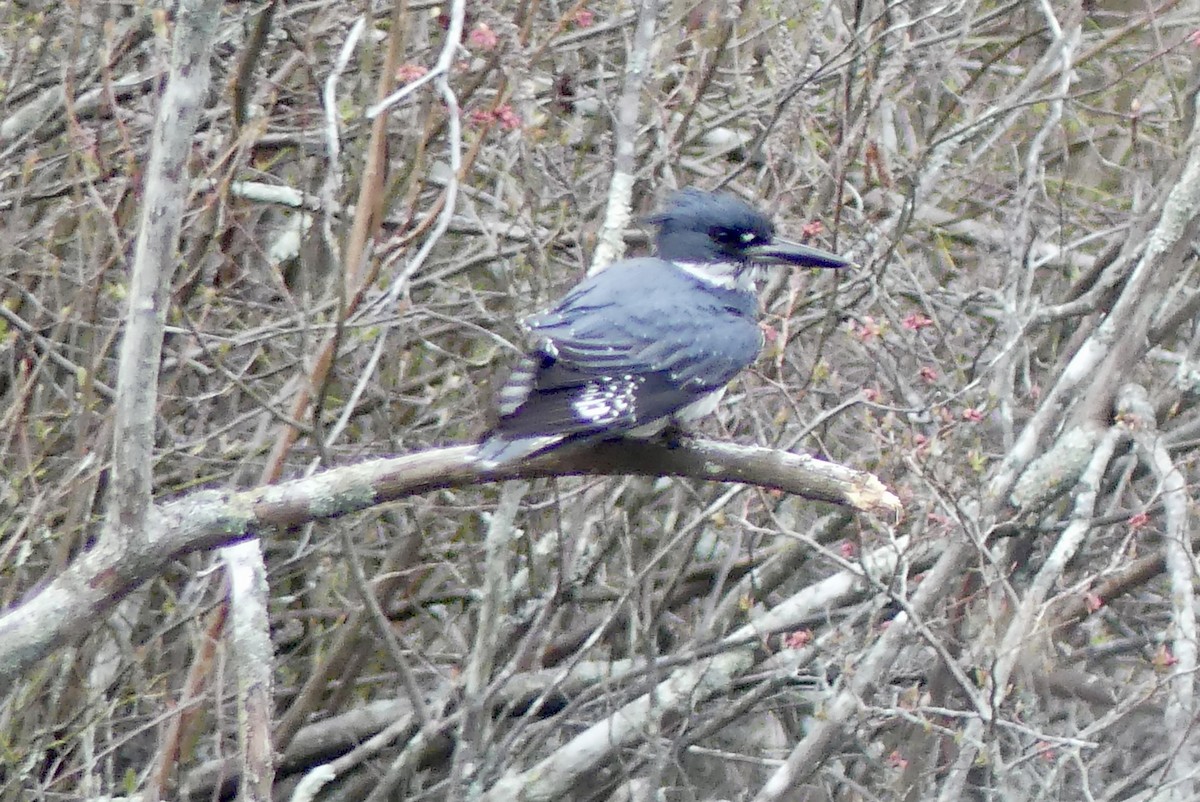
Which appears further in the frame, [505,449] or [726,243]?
[726,243]

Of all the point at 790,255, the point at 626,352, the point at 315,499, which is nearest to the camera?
the point at 315,499

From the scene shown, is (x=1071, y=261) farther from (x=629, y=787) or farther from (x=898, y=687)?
(x=629, y=787)

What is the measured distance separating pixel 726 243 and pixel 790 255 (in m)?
0.16

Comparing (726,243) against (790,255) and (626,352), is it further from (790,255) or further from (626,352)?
(626,352)

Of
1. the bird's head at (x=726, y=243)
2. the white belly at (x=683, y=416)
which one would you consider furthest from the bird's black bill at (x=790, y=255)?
the white belly at (x=683, y=416)

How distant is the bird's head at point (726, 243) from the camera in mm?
3779

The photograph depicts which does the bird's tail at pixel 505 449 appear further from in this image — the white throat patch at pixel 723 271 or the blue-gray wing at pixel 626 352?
the white throat patch at pixel 723 271

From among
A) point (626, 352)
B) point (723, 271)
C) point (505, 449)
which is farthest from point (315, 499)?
point (723, 271)

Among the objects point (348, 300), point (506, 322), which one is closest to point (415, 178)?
point (348, 300)

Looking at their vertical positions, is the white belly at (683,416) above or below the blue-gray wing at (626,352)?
below

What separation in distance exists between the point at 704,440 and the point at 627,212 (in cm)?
94

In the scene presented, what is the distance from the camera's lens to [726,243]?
149 inches

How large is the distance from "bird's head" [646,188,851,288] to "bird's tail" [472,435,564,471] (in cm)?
115

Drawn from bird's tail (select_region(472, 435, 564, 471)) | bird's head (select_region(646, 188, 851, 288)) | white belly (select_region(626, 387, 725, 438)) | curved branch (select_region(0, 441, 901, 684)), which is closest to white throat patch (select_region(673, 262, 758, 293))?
bird's head (select_region(646, 188, 851, 288))
